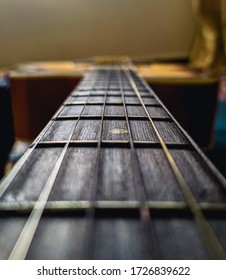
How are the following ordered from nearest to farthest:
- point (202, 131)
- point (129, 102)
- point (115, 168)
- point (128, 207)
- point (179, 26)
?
point (128, 207), point (115, 168), point (129, 102), point (202, 131), point (179, 26)

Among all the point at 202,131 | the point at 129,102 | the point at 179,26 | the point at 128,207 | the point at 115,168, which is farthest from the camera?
the point at 179,26

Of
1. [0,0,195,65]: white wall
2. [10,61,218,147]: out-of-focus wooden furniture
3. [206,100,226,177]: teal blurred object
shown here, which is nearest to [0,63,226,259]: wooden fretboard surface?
[10,61,218,147]: out-of-focus wooden furniture

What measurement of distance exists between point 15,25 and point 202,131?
320 centimetres

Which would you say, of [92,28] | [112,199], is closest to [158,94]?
[112,199]

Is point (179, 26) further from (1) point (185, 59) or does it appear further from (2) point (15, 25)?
(2) point (15, 25)

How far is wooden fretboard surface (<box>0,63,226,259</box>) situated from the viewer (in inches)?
16.3

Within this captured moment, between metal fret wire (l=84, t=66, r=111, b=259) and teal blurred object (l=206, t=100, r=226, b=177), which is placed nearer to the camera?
metal fret wire (l=84, t=66, r=111, b=259)

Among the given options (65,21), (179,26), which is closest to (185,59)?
(179,26)

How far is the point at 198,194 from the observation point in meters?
0.54

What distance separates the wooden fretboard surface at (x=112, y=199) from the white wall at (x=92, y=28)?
143 inches

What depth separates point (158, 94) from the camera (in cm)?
201

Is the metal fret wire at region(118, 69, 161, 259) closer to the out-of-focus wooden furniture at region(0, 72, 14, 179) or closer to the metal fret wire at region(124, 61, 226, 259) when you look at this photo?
the metal fret wire at region(124, 61, 226, 259)

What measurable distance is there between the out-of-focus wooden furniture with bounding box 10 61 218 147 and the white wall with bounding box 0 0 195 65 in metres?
2.30

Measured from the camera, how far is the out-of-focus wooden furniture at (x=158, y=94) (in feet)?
6.43
